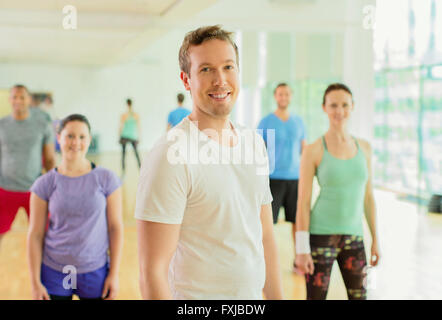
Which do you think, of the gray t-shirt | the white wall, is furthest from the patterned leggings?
the white wall

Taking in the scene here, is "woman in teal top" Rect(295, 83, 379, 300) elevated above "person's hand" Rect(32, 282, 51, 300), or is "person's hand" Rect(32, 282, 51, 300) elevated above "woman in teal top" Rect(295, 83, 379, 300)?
"woman in teal top" Rect(295, 83, 379, 300)

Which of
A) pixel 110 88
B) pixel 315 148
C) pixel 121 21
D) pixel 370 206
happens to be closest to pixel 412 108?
pixel 110 88

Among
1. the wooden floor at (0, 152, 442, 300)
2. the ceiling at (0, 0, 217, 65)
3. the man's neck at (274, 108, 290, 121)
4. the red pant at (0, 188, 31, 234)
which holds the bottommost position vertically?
the wooden floor at (0, 152, 442, 300)

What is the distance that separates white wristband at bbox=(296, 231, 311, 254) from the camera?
81.7 inches

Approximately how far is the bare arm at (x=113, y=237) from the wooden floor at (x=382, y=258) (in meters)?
1.29

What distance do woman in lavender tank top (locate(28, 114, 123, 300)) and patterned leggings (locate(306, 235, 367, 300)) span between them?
0.85m

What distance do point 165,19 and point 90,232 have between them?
237cm

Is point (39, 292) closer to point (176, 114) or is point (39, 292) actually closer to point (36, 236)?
point (36, 236)

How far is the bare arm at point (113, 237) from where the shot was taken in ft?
6.36

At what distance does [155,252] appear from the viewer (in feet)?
3.36

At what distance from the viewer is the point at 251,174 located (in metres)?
1.12

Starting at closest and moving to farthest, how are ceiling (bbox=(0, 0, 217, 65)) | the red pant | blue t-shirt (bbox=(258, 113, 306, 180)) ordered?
1. the red pant
2. ceiling (bbox=(0, 0, 217, 65))
3. blue t-shirt (bbox=(258, 113, 306, 180))

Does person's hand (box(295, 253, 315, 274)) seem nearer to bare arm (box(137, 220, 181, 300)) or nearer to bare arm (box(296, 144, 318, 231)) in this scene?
bare arm (box(296, 144, 318, 231))
